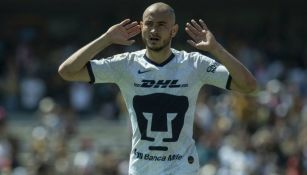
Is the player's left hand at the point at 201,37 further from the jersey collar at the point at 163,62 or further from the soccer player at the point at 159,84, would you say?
the jersey collar at the point at 163,62

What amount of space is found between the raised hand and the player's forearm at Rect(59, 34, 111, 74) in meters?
0.05

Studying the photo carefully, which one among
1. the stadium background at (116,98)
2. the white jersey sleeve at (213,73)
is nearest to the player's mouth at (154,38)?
the white jersey sleeve at (213,73)

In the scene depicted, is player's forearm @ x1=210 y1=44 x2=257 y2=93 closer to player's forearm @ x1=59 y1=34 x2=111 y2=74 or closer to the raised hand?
the raised hand

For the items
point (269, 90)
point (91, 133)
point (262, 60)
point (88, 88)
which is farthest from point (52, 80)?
point (269, 90)

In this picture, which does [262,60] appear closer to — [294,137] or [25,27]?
[294,137]

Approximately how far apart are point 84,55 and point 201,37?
93 centimetres

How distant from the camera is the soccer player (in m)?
8.34

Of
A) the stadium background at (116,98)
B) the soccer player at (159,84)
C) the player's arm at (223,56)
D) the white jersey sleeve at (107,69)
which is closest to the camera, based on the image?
the player's arm at (223,56)

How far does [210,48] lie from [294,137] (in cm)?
1015

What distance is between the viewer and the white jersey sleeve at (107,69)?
27.7 ft

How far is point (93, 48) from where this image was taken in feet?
27.2

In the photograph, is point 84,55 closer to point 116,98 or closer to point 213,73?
point 213,73

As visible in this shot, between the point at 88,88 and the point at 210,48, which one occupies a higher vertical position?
the point at 210,48

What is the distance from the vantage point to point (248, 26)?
2691cm
